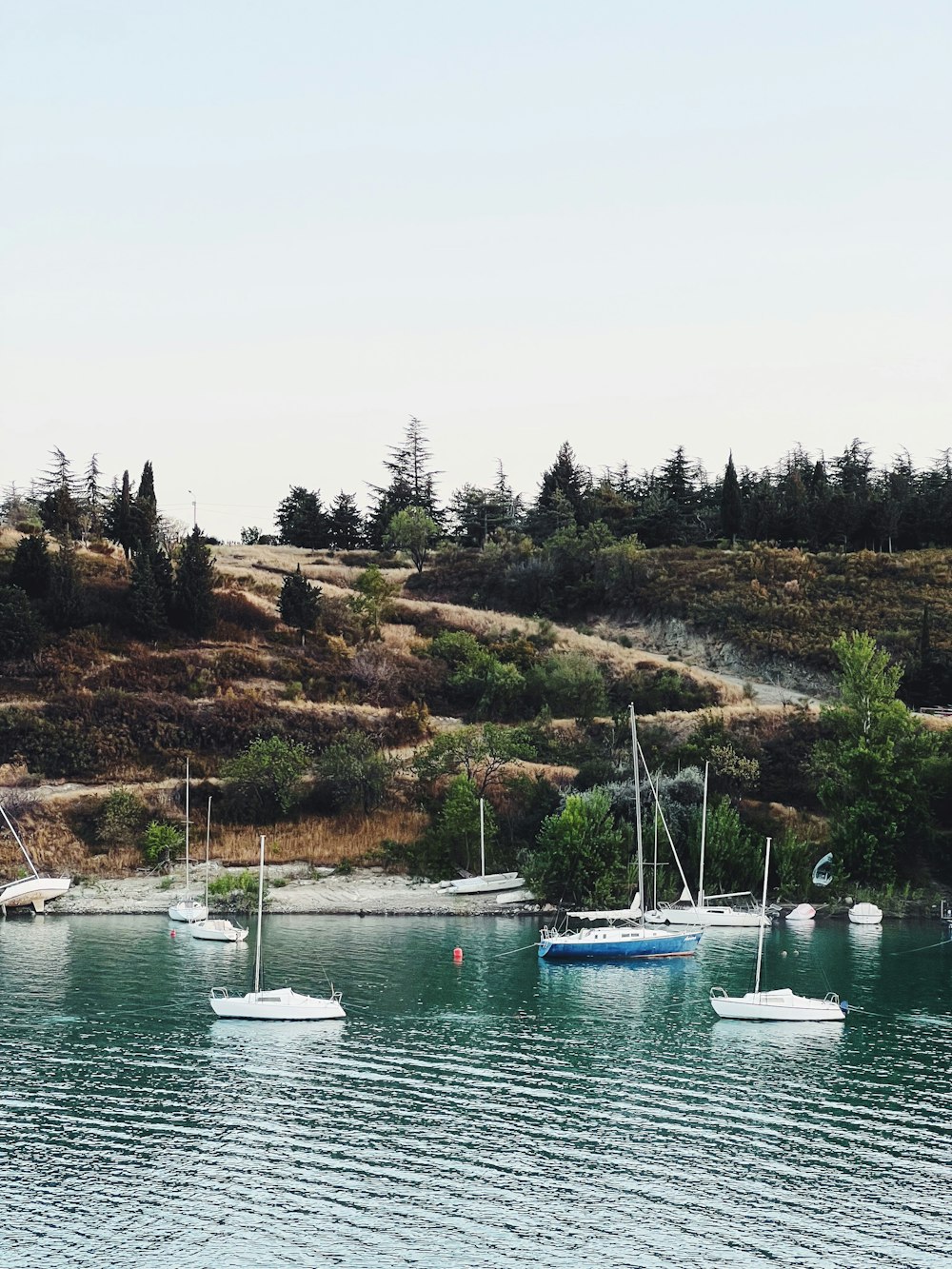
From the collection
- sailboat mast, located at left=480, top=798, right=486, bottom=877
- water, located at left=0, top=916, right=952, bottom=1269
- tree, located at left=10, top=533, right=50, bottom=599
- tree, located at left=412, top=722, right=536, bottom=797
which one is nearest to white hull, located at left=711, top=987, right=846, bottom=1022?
water, located at left=0, top=916, right=952, bottom=1269

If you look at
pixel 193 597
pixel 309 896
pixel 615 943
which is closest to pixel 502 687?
pixel 193 597

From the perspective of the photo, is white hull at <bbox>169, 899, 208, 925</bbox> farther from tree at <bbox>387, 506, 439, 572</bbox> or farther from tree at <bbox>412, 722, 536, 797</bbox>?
tree at <bbox>387, 506, 439, 572</bbox>

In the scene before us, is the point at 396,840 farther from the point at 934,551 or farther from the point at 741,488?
the point at 741,488

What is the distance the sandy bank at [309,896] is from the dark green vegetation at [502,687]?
9.30ft

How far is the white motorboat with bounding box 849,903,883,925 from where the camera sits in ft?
246

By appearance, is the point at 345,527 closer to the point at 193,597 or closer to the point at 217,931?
the point at 193,597

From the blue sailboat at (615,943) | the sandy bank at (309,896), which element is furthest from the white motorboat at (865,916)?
the sandy bank at (309,896)

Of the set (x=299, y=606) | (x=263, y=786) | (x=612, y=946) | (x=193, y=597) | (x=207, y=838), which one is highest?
(x=193, y=597)

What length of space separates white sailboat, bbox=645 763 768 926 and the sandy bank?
8321 millimetres

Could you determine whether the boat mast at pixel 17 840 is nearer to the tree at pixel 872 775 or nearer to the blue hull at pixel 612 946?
the blue hull at pixel 612 946

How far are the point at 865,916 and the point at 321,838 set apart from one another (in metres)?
35.6

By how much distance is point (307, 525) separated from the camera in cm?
17488

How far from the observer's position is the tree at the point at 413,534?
156000 mm

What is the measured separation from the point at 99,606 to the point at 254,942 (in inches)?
2308
